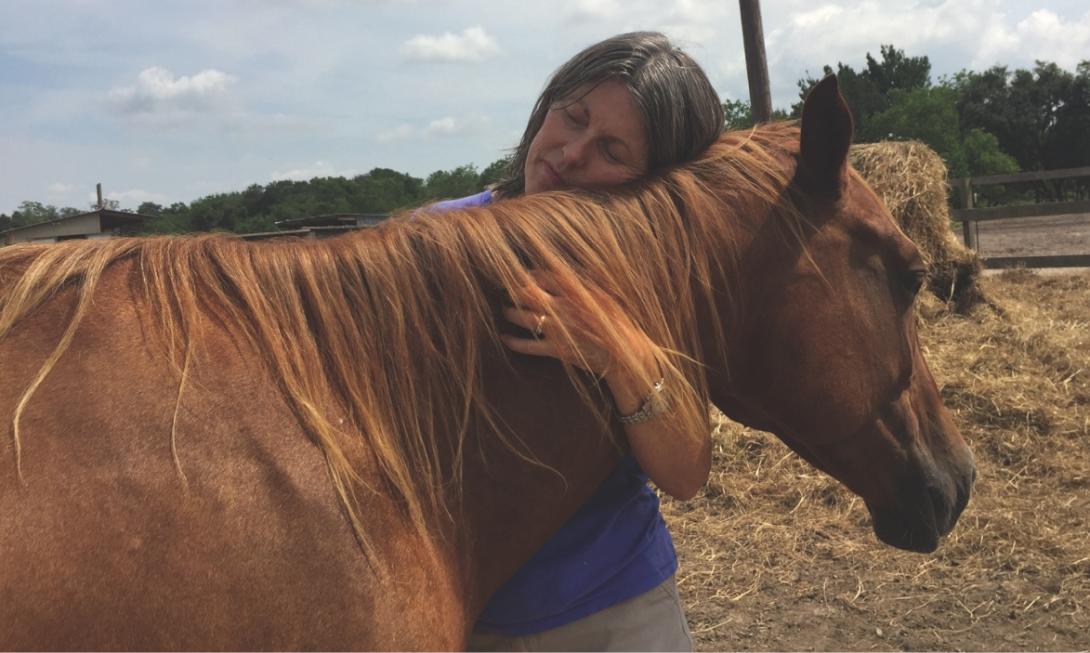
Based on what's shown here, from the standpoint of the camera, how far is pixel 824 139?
1.60 metres

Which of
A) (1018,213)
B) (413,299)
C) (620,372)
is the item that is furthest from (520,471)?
(1018,213)

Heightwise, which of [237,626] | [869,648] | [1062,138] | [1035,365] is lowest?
[869,648]

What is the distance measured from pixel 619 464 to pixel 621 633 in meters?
0.34

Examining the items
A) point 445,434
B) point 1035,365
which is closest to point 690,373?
point 445,434

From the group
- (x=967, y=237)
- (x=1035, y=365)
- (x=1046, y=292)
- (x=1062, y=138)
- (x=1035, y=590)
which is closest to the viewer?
(x=1035, y=590)

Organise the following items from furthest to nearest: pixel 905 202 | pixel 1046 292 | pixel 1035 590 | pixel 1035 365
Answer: pixel 1046 292, pixel 905 202, pixel 1035 365, pixel 1035 590

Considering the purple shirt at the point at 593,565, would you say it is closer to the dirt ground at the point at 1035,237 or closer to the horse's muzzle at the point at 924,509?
the horse's muzzle at the point at 924,509

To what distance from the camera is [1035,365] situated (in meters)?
6.86

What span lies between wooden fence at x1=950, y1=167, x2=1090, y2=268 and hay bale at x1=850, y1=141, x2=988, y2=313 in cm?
179

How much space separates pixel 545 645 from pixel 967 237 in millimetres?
14000

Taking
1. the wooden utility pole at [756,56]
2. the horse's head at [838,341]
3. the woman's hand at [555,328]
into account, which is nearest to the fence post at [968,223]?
the wooden utility pole at [756,56]

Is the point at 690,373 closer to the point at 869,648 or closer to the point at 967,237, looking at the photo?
the point at 869,648

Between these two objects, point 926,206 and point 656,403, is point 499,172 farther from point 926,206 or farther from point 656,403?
point 926,206

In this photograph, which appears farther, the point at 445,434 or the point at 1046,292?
the point at 1046,292
